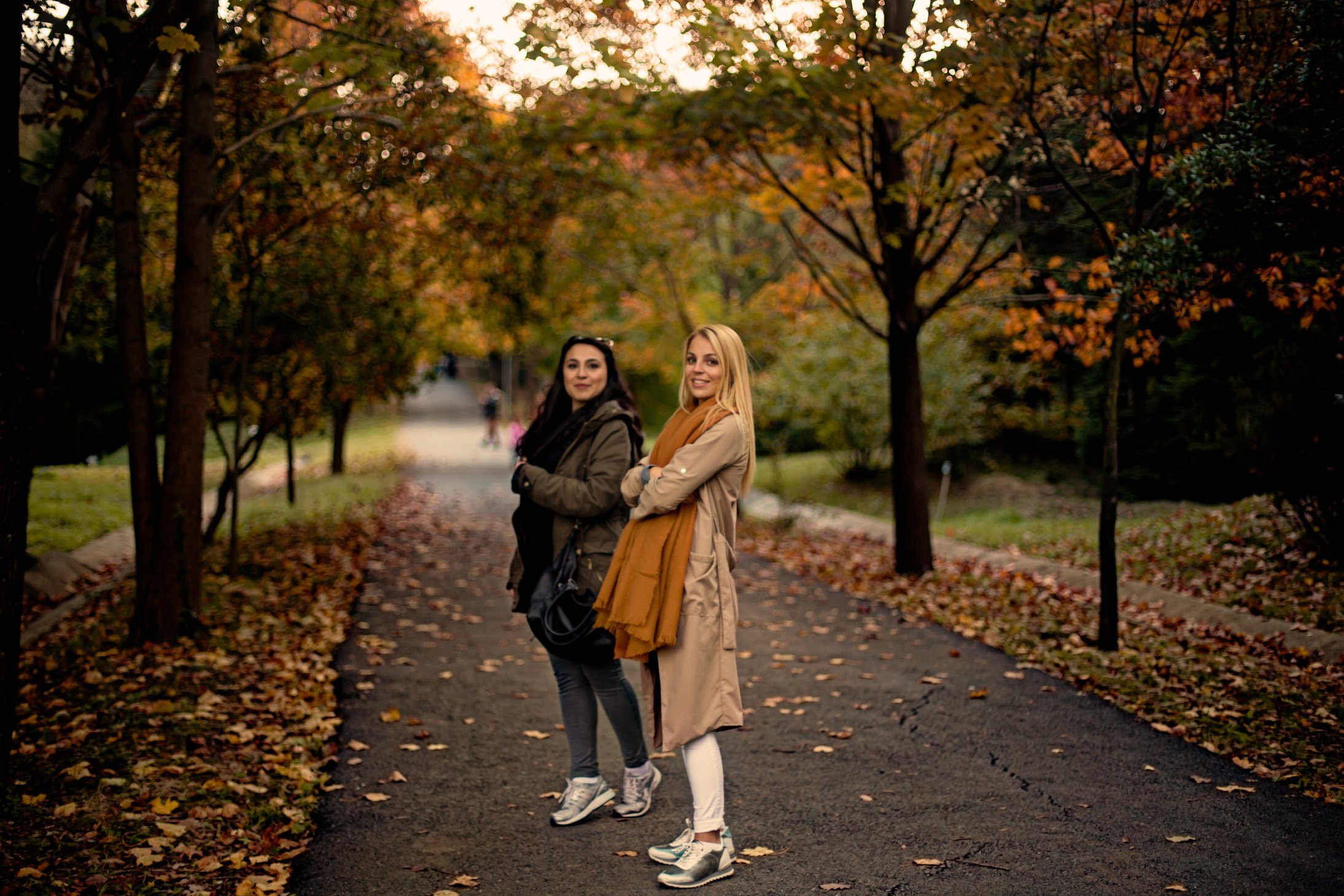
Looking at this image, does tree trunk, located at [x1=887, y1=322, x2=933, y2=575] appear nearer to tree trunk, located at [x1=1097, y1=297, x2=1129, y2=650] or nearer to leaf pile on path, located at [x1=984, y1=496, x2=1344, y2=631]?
leaf pile on path, located at [x1=984, y1=496, x2=1344, y2=631]

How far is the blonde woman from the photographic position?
3875 mm

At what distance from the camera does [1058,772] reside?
5117mm

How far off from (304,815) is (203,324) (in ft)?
14.5

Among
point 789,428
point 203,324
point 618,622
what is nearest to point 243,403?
point 203,324

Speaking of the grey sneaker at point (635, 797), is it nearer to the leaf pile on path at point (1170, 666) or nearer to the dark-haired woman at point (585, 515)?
the dark-haired woman at point (585, 515)

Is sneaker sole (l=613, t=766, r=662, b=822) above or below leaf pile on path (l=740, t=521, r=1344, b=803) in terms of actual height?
above

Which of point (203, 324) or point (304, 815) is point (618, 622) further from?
point (203, 324)

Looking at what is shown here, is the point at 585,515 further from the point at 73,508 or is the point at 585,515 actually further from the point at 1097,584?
the point at 73,508

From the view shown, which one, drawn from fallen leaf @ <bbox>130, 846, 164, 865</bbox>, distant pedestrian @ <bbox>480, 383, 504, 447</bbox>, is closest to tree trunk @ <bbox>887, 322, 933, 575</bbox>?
fallen leaf @ <bbox>130, 846, 164, 865</bbox>

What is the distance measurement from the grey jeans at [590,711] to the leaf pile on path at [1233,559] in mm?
6026

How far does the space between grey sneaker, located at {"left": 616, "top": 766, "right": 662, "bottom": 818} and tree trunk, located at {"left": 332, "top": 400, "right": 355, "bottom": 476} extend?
16.8 meters

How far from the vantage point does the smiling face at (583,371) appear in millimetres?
4445

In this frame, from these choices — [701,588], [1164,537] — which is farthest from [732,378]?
[1164,537]

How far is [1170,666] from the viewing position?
23.3ft
